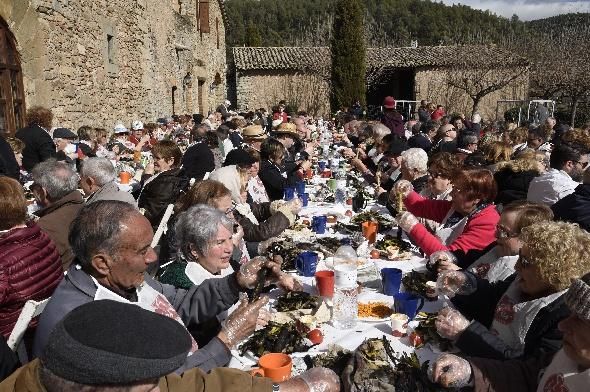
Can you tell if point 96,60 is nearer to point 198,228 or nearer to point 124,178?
point 124,178

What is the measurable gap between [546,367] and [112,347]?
1816mm

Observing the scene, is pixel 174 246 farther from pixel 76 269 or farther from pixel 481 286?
pixel 481 286

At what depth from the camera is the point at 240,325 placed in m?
2.36

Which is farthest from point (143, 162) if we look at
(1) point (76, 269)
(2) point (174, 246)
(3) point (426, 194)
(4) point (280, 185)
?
(1) point (76, 269)

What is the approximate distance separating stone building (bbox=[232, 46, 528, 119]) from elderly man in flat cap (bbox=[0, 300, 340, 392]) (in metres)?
28.1

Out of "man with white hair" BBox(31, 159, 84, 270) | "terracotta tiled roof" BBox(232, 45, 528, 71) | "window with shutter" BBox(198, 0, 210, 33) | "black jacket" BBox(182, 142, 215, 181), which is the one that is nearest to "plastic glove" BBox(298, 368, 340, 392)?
"man with white hair" BBox(31, 159, 84, 270)

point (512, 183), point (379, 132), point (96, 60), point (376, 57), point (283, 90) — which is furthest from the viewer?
point (376, 57)

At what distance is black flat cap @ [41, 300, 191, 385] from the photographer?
1156mm

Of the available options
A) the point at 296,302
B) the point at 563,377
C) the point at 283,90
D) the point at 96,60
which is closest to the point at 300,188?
the point at 296,302

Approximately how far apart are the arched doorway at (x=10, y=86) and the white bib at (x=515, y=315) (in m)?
8.60

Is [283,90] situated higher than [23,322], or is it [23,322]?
[283,90]

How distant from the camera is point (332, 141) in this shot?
13.5 m

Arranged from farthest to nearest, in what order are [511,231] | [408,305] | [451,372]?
[511,231] < [408,305] < [451,372]

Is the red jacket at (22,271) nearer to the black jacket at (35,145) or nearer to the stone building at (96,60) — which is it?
the black jacket at (35,145)
